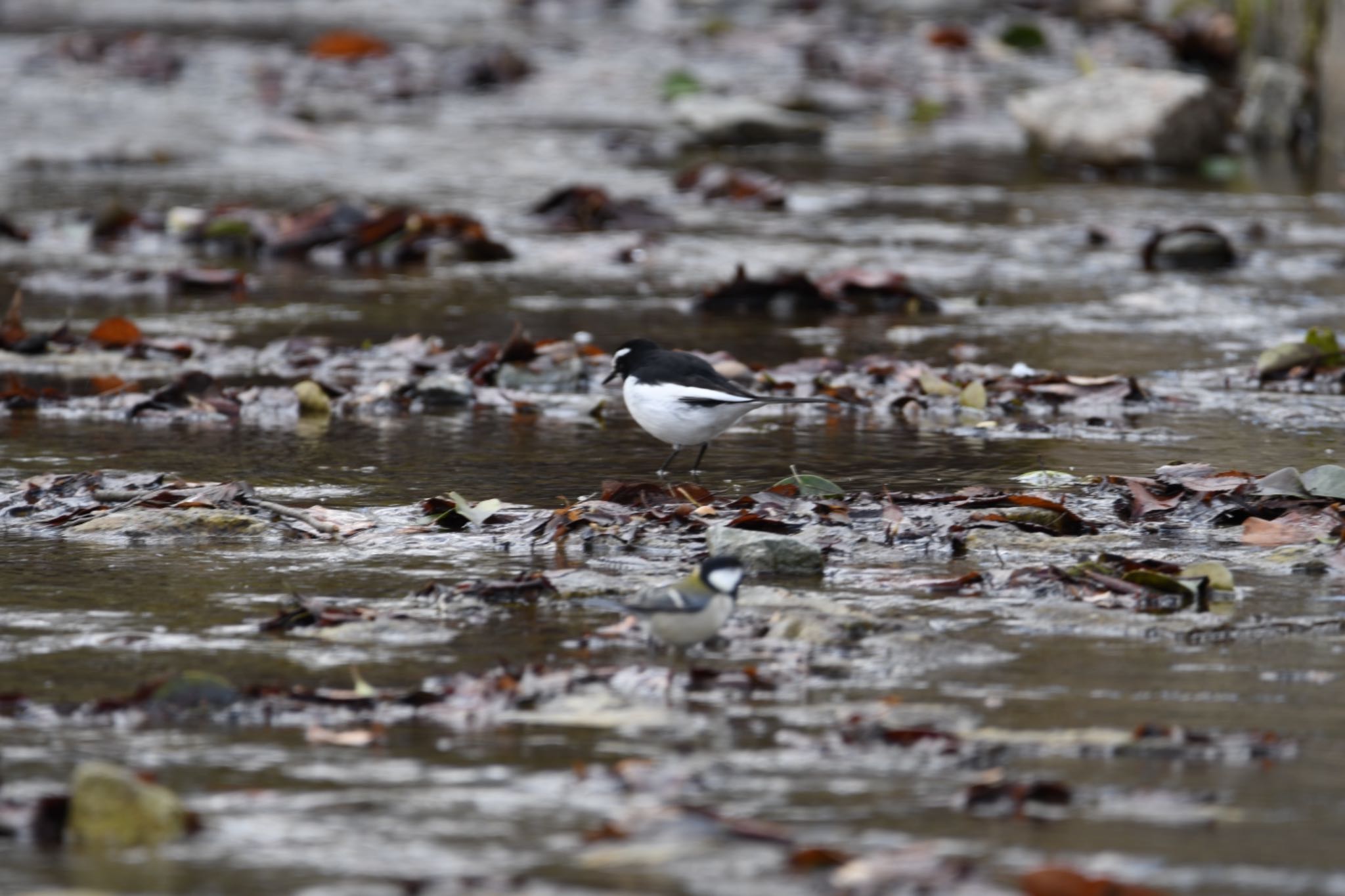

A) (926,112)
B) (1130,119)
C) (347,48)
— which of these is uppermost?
(347,48)

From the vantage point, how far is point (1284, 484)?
5328 mm

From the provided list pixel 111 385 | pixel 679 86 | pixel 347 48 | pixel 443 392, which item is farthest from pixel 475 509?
pixel 347 48

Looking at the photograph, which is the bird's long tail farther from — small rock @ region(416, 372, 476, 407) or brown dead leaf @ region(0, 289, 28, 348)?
brown dead leaf @ region(0, 289, 28, 348)

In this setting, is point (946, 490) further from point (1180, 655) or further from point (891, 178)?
point (891, 178)

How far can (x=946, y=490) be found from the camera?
5.62 m

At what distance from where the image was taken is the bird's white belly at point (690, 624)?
13.4 feet

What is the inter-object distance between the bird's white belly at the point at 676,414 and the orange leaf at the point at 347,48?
1441cm

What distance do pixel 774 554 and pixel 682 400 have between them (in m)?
1.10

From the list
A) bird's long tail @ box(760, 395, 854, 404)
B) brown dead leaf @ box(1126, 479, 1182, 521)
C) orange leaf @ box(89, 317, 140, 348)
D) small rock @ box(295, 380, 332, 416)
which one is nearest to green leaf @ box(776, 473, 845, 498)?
bird's long tail @ box(760, 395, 854, 404)

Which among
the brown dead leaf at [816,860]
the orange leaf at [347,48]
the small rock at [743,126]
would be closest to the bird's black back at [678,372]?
the brown dead leaf at [816,860]

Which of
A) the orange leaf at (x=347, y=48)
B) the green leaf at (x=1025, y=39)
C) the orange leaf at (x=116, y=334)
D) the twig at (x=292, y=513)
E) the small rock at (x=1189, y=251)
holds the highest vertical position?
the green leaf at (x=1025, y=39)

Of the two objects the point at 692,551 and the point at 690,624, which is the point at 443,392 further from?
the point at 690,624

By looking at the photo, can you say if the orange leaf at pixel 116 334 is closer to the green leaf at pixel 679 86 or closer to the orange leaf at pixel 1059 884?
the orange leaf at pixel 1059 884

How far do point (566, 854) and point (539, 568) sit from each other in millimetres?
1795
